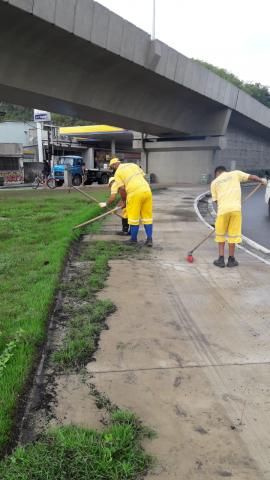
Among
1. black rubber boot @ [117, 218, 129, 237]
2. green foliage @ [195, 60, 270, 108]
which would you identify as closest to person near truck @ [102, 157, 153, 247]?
black rubber boot @ [117, 218, 129, 237]

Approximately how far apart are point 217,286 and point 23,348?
2.99m

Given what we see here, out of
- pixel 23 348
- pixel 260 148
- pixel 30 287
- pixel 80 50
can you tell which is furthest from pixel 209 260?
pixel 260 148

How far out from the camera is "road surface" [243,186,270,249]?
988 centimetres

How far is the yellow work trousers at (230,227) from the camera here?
6887mm

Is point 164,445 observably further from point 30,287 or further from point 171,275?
point 171,275

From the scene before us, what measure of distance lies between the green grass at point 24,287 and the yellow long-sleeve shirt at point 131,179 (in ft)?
4.55

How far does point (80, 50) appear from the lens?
53.9ft

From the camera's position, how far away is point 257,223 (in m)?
12.3

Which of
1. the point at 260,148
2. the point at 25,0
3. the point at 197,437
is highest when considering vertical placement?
the point at 25,0

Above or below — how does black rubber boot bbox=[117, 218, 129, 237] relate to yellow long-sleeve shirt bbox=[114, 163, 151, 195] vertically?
below

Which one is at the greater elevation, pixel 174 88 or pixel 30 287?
pixel 174 88

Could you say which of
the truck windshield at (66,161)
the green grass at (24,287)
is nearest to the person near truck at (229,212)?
the green grass at (24,287)

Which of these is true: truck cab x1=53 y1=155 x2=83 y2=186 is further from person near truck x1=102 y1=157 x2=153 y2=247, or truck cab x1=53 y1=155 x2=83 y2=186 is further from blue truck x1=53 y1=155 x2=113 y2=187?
person near truck x1=102 y1=157 x2=153 y2=247

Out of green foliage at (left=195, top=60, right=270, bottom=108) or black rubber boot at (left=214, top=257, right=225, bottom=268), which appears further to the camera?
green foliage at (left=195, top=60, right=270, bottom=108)
